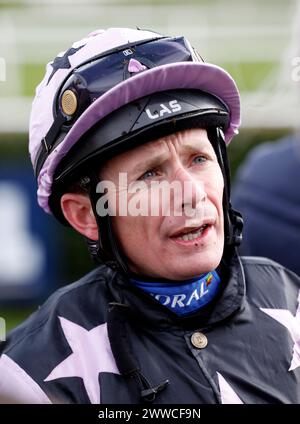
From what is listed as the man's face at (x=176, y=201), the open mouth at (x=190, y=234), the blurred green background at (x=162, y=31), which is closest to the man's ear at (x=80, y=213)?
the man's face at (x=176, y=201)

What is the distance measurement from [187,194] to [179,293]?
338 millimetres

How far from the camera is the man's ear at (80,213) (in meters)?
2.67

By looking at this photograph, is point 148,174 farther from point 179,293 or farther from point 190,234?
point 179,293

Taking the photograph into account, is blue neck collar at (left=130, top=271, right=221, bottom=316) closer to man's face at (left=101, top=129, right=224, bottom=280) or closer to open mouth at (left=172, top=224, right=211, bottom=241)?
man's face at (left=101, top=129, right=224, bottom=280)

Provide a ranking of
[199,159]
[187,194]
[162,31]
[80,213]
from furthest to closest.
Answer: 1. [162,31]
2. [80,213]
3. [199,159]
4. [187,194]

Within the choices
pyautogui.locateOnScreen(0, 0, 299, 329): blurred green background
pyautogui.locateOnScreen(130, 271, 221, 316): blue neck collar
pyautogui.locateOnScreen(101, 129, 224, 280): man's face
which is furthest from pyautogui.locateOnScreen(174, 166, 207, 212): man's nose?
pyautogui.locateOnScreen(0, 0, 299, 329): blurred green background

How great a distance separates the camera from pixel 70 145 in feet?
8.23

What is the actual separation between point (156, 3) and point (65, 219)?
1284 cm

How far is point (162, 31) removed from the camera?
38.6 feet

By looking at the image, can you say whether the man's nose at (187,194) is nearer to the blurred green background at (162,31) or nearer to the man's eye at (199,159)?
the man's eye at (199,159)

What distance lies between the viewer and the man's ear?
2.67 m

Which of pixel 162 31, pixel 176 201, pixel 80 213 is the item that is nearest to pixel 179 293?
pixel 176 201
